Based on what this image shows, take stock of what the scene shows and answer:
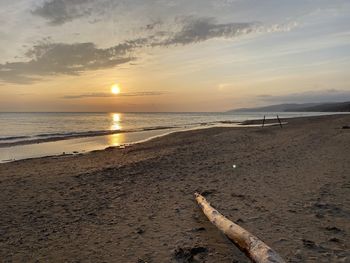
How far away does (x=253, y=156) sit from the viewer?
54.7ft

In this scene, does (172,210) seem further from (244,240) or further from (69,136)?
(69,136)

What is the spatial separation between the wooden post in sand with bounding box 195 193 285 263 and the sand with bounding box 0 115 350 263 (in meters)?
0.16

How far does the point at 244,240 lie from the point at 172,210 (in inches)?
111

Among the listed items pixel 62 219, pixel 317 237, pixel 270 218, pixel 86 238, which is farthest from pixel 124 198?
pixel 317 237

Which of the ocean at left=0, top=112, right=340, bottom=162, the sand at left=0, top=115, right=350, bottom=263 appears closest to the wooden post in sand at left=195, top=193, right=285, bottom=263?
the sand at left=0, top=115, right=350, bottom=263

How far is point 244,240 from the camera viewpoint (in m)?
5.94

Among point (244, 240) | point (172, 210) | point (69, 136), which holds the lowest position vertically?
point (69, 136)

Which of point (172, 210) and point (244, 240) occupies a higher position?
point (244, 240)

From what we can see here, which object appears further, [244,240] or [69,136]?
[69,136]

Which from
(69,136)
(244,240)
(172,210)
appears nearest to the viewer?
(244,240)

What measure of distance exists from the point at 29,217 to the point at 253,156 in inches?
444

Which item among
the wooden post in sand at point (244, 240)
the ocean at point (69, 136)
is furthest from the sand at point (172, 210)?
the ocean at point (69, 136)

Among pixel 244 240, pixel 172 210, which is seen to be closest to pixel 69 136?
pixel 172 210

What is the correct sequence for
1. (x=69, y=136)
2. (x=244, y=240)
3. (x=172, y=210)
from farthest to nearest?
(x=69, y=136)
(x=172, y=210)
(x=244, y=240)
